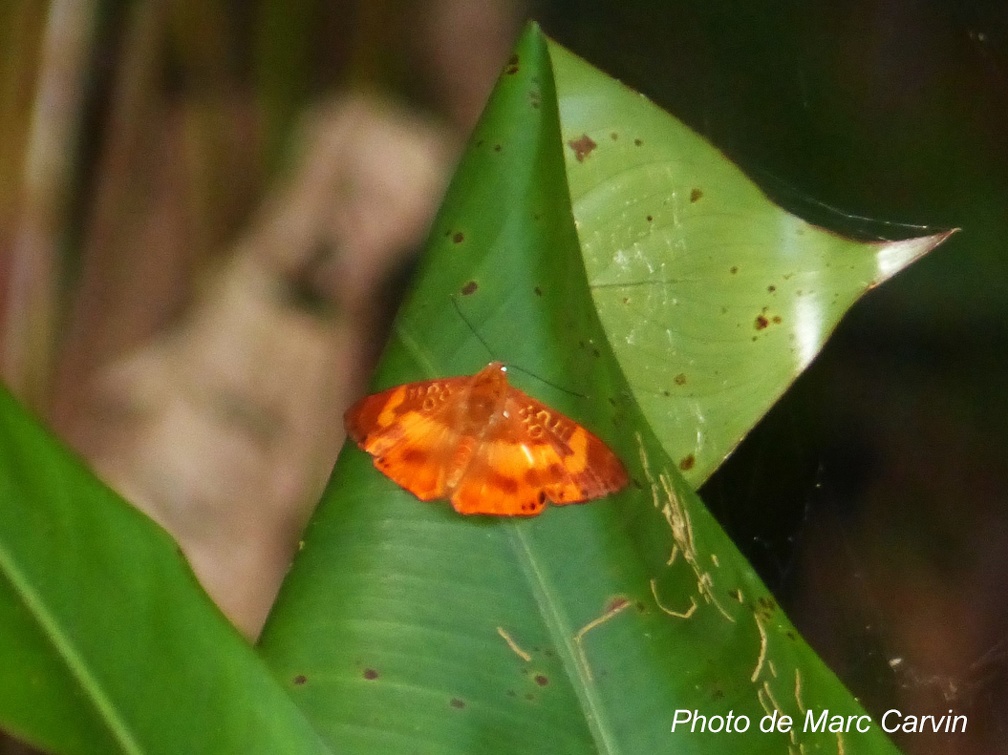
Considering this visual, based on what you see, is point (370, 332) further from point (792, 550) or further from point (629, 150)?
point (792, 550)

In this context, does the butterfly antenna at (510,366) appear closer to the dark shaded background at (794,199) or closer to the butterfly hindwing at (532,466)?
the butterfly hindwing at (532,466)

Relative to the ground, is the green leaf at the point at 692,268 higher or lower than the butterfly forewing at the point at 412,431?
higher

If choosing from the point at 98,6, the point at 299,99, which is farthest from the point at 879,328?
the point at 98,6

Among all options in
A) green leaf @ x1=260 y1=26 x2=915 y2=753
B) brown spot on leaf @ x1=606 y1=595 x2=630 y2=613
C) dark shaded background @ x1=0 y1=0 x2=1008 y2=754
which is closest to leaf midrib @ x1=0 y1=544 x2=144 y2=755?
green leaf @ x1=260 y1=26 x2=915 y2=753

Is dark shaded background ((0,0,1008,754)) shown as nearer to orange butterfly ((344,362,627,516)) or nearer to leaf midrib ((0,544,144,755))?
orange butterfly ((344,362,627,516))

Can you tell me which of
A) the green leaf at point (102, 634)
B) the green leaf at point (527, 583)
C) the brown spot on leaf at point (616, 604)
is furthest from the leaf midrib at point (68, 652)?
the brown spot on leaf at point (616, 604)

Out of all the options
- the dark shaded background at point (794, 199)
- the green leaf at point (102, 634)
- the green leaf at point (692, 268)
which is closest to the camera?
the green leaf at point (102, 634)
